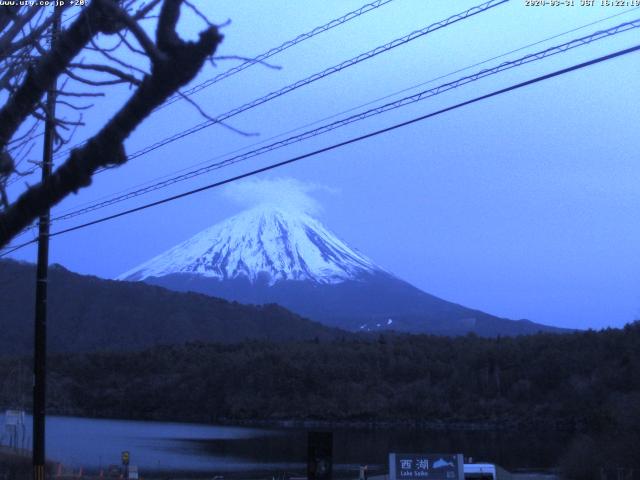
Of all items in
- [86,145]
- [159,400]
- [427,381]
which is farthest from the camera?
[159,400]

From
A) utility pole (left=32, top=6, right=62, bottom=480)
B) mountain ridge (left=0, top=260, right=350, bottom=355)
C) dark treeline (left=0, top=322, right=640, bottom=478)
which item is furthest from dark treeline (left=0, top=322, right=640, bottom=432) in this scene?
utility pole (left=32, top=6, right=62, bottom=480)

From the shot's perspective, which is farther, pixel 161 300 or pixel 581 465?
pixel 161 300

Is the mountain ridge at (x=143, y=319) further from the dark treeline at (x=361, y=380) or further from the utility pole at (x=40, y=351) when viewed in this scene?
the utility pole at (x=40, y=351)

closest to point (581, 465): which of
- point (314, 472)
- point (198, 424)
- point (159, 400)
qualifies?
point (314, 472)

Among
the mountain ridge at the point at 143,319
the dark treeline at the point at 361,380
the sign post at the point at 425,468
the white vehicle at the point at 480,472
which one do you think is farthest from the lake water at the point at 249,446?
the mountain ridge at the point at 143,319

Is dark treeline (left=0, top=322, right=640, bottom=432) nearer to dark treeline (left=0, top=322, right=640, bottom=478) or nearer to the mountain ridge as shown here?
dark treeline (left=0, top=322, right=640, bottom=478)

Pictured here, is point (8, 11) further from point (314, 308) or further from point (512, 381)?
point (314, 308)
